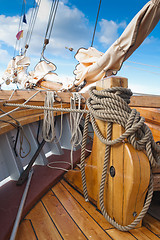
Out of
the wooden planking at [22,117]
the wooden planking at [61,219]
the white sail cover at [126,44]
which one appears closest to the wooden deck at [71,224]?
the wooden planking at [61,219]

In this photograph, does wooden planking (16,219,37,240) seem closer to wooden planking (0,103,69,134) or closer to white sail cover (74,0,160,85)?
wooden planking (0,103,69,134)

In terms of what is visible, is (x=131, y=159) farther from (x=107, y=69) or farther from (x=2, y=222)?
(x=107, y=69)

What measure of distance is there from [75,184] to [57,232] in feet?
1.83

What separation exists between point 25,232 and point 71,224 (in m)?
0.27

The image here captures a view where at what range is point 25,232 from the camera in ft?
3.67

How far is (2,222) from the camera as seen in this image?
45.3 inches

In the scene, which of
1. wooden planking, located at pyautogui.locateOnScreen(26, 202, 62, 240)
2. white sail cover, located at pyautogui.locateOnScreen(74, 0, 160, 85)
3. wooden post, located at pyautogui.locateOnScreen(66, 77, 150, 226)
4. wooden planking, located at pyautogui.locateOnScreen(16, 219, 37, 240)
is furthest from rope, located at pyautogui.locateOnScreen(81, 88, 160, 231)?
white sail cover, located at pyautogui.locateOnScreen(74, 0, 160, 85)

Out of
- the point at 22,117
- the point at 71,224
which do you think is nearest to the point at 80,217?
the point at 71,224

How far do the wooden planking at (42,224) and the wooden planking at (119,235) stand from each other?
0.30 m

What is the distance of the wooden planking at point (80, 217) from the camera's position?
44.2 inches

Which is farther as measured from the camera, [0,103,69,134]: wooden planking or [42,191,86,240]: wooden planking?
[0,103,69,134]: wooden planking

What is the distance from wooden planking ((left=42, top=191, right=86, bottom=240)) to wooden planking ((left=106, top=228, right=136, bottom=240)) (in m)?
0.17

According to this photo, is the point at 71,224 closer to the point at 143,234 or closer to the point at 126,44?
the point at 143,234

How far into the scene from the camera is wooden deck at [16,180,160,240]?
3.64 feet
